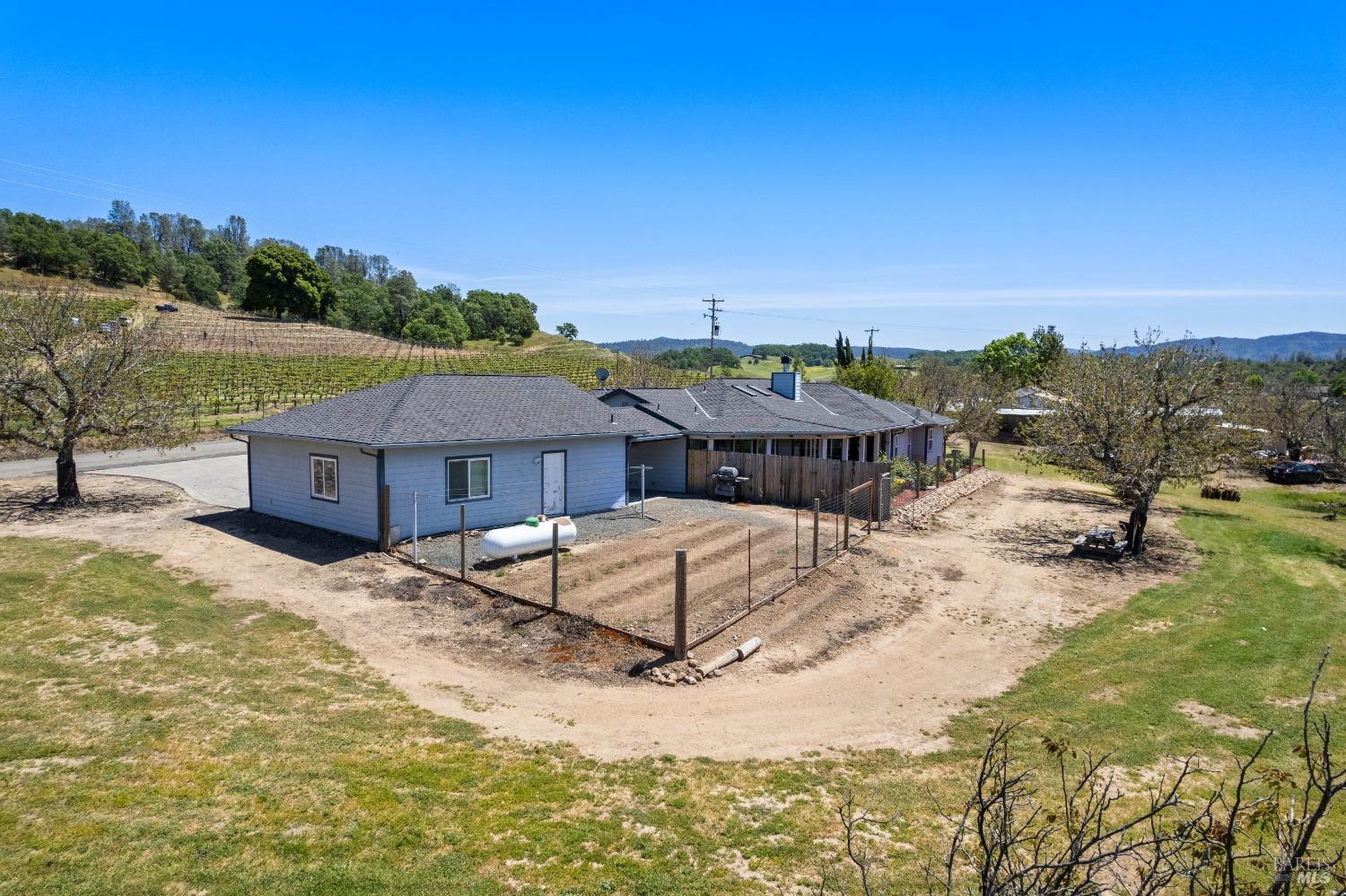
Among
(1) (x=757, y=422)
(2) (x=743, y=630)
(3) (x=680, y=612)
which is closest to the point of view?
(3) (x=680, y=612)

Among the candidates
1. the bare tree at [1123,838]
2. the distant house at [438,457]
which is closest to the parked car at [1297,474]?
the distant house at [438,457]

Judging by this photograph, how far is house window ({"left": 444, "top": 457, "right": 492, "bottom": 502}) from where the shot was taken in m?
20.0

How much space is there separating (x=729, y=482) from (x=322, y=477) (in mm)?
13412

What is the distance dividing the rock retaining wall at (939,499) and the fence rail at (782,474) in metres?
2.09

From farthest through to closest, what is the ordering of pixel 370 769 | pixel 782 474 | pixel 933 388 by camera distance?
pixel 933 388, pixel 782 474, pixel 370 769

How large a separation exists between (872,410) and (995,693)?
2411 cm

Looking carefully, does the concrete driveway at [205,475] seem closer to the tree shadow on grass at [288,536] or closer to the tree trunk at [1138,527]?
the tree shadow on grass at [288,536]

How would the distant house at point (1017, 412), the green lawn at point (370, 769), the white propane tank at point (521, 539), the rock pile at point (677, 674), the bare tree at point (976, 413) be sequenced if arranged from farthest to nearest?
the distant house at point (1017, 412) < the bare tree at point (976, 413) < the white propane tank at point (521, 539) < the rock pile at point (677, 674) < the green lawn at point (370, 769)

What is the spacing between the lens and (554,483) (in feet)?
74.0

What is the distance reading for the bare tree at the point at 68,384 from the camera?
70.2 feet

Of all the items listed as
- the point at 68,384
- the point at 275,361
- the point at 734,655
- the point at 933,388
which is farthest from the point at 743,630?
the point at 275,361

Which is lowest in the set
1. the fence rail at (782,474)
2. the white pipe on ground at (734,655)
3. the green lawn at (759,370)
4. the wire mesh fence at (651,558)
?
the white pipe on ground at (734,655)

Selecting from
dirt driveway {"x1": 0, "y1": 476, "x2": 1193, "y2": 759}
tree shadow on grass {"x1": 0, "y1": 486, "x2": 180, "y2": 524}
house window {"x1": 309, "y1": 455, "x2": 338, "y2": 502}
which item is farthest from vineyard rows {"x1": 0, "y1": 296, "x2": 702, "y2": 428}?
dirt driveway {"x1": 0, "y1": 476, "x2": 1193, "y2": 759}

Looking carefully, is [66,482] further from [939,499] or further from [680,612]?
[939,499]
